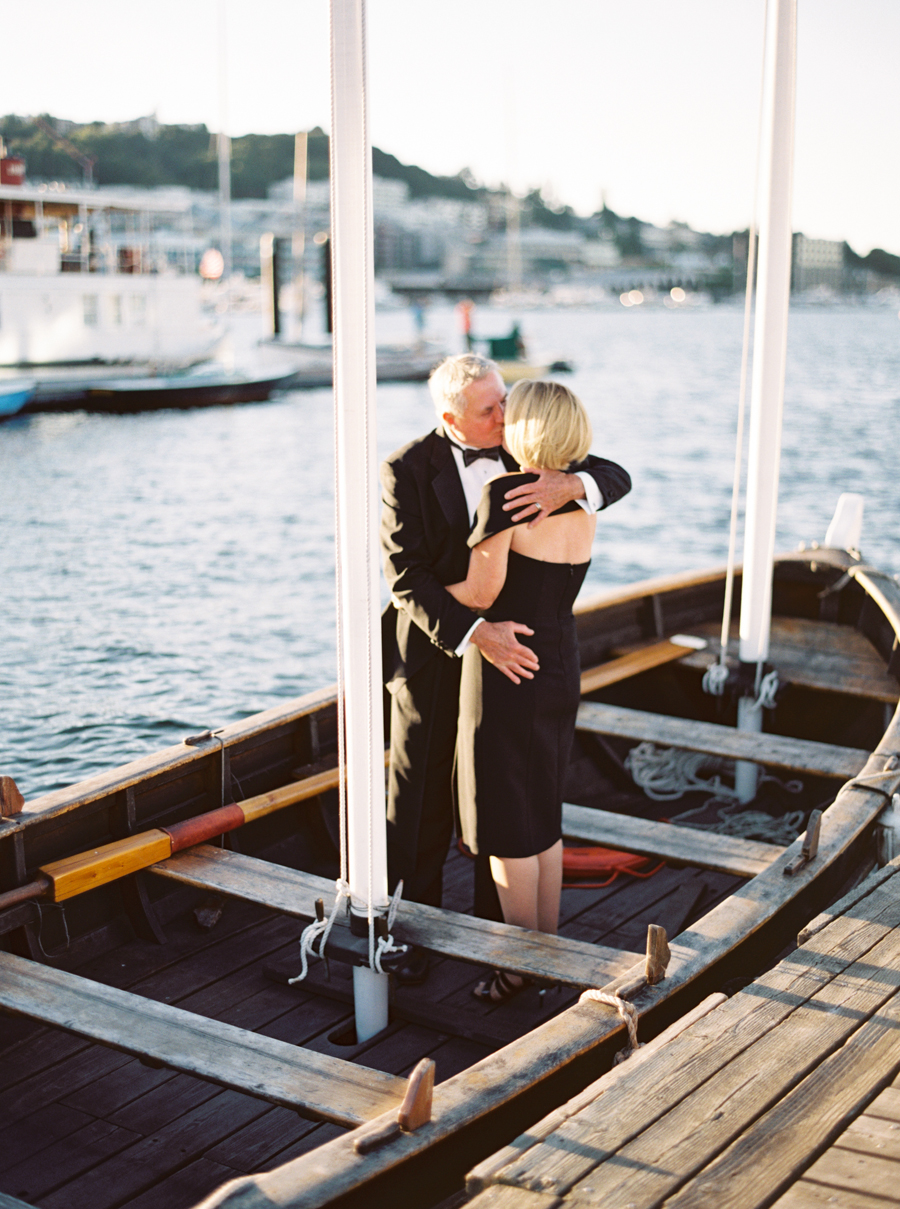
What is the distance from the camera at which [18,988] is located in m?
2.91

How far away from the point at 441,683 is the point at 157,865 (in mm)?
1040

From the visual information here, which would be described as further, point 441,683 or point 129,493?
point 129,493

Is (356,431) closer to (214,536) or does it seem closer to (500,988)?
(500,988)

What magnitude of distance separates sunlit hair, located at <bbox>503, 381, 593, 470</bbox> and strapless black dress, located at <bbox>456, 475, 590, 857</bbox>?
0.16m

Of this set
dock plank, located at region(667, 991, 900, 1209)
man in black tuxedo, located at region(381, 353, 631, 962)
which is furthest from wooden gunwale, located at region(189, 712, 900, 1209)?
man in black tuxedo, located at region(381, 353, 631, 962)

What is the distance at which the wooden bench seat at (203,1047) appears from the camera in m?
2.49

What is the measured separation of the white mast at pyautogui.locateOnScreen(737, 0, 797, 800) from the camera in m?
4.58

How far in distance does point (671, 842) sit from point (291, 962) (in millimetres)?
1273

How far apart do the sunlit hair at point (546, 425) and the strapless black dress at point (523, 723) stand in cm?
16

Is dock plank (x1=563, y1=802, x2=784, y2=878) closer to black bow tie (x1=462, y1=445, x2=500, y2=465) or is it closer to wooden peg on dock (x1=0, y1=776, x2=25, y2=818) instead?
black bow tie (x1=462, y1=445, x2=500, y2=465)

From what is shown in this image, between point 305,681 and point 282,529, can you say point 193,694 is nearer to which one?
point 305,681

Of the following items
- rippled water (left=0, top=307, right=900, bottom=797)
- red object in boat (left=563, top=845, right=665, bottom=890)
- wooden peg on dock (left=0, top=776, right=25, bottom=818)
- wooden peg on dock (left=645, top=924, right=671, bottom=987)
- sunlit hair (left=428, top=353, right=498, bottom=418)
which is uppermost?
sunlit hair (left=428, top=353, right=498, bottom=418)

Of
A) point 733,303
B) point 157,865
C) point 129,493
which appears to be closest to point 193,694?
point 157,865

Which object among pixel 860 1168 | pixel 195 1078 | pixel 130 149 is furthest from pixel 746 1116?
pixel 130 149
